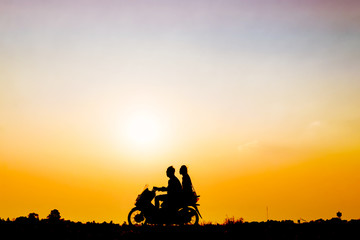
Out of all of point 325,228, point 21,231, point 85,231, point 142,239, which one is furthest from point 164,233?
point 325,228

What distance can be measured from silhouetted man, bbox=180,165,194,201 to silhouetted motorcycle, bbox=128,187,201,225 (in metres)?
0.14

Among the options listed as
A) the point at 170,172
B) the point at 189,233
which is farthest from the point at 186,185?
the point at 189,233

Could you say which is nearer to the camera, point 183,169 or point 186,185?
point 186,185

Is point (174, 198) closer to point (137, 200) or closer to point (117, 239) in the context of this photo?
point (137, 200)

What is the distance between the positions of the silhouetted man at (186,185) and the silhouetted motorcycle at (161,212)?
14 centimetres

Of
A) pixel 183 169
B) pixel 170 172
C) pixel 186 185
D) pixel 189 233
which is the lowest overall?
pixel 189 233

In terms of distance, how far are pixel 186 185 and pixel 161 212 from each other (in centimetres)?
154

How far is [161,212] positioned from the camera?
15961 millimetres

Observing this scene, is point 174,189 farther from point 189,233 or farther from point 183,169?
point 189,233

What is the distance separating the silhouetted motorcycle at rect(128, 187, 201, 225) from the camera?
51.7 feet

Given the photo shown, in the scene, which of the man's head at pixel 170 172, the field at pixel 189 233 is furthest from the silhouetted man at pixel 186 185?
the field at pixel 189 233

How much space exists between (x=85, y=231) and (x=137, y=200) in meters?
5.40

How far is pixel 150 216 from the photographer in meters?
16.1

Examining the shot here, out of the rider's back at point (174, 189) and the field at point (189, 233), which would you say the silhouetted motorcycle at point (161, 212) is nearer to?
the rider's back at point (174, 189)
